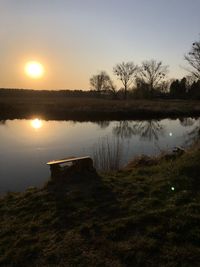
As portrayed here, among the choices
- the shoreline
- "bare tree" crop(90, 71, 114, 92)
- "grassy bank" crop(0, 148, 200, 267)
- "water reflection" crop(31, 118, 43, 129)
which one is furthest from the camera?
"bare tree" crop(90, 71, 114, 92)

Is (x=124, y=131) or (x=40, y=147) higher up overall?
(x=124, y=131)

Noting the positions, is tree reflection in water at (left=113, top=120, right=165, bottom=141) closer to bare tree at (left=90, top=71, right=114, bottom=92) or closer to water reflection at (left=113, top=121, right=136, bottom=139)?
water reflection at (left=113, top=121, right=136, bottom=139)

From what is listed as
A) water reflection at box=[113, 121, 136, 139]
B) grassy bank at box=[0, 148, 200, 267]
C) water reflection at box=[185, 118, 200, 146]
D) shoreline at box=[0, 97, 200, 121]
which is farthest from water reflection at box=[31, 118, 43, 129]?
grassy bank at box=[0, 148, 200, 267]

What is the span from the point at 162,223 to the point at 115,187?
2.00 metres

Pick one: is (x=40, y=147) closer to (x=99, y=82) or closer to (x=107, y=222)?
(x=107, y=222)

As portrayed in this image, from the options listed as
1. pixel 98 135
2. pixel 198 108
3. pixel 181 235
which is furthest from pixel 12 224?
pixel 198 108

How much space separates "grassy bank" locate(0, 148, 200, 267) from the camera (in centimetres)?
360

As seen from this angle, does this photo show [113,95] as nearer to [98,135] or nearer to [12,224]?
[98,135]

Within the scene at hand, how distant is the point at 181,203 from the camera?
4.91 metres

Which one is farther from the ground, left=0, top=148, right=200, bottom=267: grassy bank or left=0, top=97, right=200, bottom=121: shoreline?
left=0, top=97, right=200, bottom=121: shoreline

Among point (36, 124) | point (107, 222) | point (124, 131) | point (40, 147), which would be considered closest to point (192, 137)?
point (124, 131)

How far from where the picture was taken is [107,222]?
14.6ft

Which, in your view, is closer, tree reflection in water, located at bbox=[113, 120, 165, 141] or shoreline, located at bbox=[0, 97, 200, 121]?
tree reflection in water, located at bbox=[113, 120, 165, 141]

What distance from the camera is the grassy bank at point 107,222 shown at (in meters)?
3.60
